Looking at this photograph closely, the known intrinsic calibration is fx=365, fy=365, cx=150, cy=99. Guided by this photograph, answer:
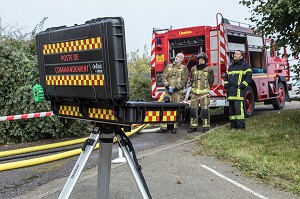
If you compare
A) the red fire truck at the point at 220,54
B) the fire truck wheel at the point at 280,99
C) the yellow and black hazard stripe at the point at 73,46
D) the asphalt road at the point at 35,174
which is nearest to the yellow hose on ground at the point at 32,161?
the asphalt road at the point at 35,174

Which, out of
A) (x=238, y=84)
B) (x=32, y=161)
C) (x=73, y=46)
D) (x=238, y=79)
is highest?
(x=73, y=46)

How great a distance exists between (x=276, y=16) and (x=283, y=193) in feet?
14.4

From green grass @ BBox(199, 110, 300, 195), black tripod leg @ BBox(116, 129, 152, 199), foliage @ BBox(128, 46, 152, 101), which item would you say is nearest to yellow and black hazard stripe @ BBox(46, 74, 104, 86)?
black tripod leg @ BBox(116, 129, 152, 199)

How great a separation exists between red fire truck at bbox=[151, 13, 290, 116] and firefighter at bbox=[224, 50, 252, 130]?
823 mm

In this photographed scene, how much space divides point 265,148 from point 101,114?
416 cm

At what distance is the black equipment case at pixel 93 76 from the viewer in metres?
2.37

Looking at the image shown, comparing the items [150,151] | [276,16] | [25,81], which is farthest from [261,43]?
[25,81]

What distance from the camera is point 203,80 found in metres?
8.46

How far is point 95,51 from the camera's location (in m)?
2.49

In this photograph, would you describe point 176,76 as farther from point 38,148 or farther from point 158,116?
point 158,116

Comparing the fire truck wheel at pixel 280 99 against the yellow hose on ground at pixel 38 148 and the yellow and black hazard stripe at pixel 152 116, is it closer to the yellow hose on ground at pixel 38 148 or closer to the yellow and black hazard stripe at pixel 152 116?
the yellow hose on ground at pixel 38 148

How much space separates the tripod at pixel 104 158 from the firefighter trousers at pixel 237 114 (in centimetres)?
553

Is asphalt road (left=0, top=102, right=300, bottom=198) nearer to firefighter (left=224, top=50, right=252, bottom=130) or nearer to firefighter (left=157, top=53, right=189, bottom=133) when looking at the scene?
firefighter (left=157, top=53, right=189, bottom=133)

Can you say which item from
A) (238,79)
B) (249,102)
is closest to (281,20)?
(238,79)
